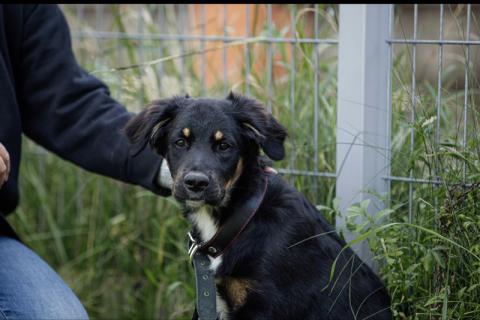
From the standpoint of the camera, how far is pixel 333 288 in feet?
9.86

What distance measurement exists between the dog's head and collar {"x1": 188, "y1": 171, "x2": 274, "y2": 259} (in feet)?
0.29

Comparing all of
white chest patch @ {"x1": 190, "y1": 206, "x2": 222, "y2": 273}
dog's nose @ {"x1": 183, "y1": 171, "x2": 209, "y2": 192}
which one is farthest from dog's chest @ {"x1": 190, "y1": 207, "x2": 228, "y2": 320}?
dog's nose @ {"x1": 183, "y1": 171, "x2": 209, "y2": 192}

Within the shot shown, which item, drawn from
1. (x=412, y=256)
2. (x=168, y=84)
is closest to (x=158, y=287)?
(x=168, y=84)

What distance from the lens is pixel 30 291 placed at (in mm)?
3252

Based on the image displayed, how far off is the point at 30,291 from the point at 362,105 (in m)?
1.58

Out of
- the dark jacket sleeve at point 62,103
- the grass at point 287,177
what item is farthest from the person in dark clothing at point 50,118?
the grass at point 287,177

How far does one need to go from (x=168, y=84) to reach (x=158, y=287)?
114cm

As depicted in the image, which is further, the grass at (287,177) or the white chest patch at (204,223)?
the white chest patch at (204,223)

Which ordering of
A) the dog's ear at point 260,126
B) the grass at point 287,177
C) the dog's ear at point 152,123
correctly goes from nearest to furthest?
the grass at point 287,177
the dog's ear at point 260,126
the dog's ear at point 152,123

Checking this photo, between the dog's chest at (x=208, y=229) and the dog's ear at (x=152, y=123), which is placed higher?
the dog's ear at (x=152, y=123)

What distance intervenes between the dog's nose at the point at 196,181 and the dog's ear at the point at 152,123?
0.90 ft

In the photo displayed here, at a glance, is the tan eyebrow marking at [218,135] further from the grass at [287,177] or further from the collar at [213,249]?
the grass at [287,177]

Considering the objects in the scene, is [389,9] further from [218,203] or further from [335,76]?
[218,203]

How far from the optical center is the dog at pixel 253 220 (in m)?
2.98
